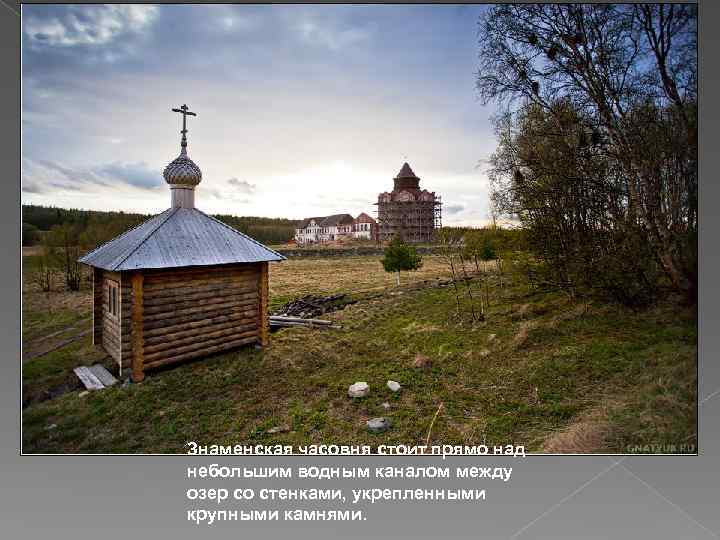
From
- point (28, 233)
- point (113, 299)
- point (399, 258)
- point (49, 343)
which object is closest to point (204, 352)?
point (113, 299)

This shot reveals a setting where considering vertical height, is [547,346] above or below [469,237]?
below

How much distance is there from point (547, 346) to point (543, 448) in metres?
2.40

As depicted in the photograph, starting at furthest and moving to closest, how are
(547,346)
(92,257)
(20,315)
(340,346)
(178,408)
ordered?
(340,346) → (92,257) → (547,346) → (178,408) → (20,315)

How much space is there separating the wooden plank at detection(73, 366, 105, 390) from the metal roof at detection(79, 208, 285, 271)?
1.90m

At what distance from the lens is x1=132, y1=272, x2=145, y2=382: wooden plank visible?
5.75 meters

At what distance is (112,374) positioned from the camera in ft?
20.2

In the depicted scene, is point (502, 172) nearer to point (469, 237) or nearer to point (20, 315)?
point (469, 237)

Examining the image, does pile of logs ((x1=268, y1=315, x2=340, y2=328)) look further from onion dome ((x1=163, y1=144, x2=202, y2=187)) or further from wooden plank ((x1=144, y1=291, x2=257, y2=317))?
onion dome ((x1=163, y1=144, x2=202, y2=187))

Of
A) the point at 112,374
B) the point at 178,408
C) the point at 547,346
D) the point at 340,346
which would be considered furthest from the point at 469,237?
the point at 112,374

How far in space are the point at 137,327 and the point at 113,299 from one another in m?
1.22

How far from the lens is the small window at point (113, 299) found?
249 inches

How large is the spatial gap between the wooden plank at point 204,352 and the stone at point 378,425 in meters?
3.92

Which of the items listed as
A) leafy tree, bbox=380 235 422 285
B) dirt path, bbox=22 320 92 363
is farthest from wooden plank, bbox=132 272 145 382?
leafy tree, bbox=380 235 422 285

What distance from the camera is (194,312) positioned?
21.3 feet
